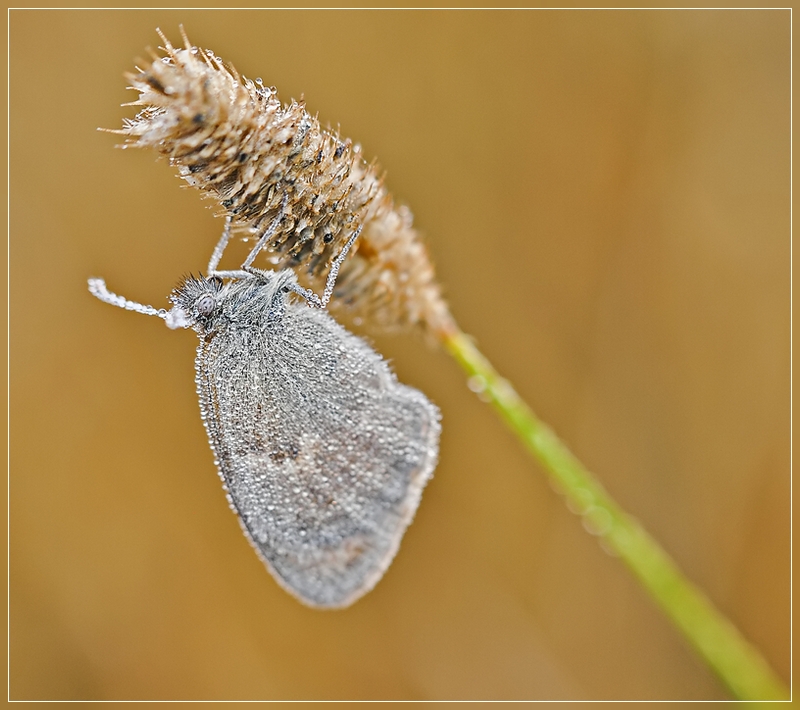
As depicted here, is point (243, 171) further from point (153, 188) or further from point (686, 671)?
point (686, 671)

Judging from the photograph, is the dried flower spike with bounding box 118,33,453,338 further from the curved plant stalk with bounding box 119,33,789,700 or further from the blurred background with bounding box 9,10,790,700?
the blurred background with bounding box 9,10,790,700

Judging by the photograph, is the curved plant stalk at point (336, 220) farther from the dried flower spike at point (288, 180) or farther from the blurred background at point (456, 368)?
the blurred background at point (456, 368)

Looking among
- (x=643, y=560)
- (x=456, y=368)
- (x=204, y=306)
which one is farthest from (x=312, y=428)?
(x=456, y=368)

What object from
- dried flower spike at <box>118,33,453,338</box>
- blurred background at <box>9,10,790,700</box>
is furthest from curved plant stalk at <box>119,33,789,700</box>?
blurred background at <box>9,10,790,700</box>

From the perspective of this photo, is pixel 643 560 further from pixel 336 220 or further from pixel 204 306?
pixel 204 306

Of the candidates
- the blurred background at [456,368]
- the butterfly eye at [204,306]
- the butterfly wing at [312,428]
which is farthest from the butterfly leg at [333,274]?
the blurred background at [456,368]
